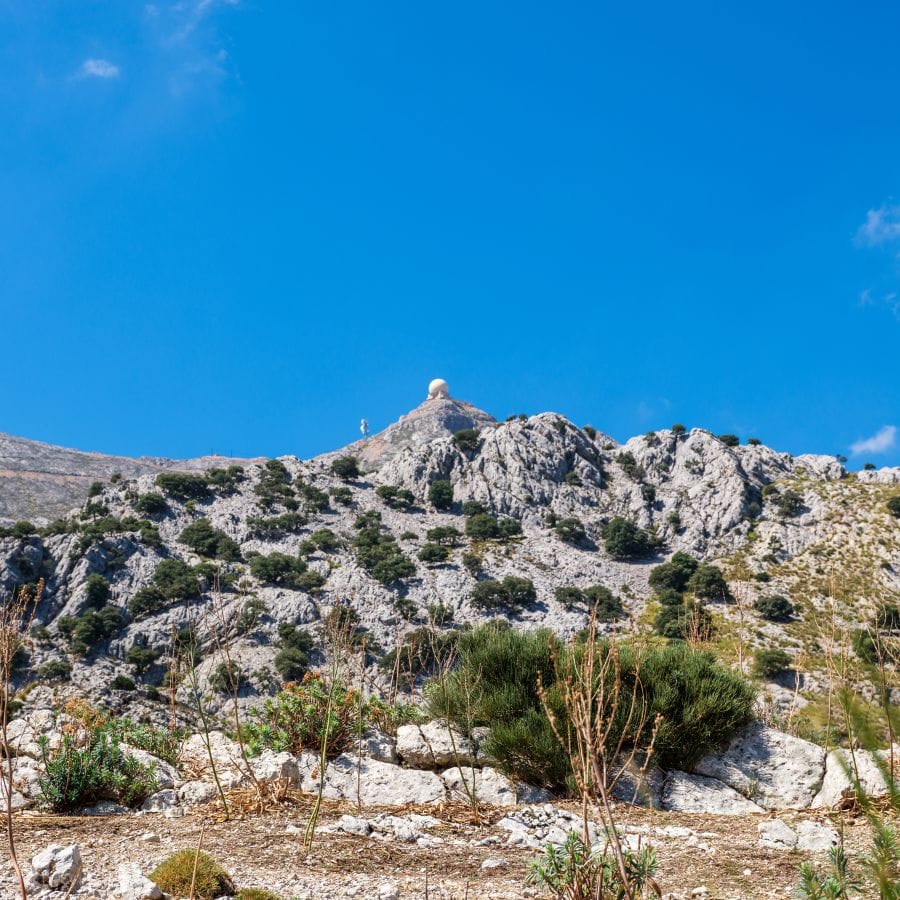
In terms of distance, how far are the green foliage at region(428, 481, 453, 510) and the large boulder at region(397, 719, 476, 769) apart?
65898 mm

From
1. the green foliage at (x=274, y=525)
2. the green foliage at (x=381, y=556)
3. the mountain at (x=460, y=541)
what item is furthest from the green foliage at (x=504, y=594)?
the green foliage at (x=274, y=525)

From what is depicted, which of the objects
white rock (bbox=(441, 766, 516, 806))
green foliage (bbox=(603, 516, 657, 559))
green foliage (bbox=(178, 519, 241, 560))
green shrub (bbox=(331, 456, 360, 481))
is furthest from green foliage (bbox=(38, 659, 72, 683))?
green foliage (bbox=(603, 516, 657, 559))

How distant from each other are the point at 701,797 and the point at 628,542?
5885cm

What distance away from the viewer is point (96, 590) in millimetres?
Result: 52094

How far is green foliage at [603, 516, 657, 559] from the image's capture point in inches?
2594

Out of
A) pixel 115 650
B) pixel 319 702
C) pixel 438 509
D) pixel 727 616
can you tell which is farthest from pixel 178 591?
pixel 319 702

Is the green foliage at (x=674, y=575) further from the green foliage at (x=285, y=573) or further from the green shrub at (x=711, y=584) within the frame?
the green foliage at (x=285, y=573)

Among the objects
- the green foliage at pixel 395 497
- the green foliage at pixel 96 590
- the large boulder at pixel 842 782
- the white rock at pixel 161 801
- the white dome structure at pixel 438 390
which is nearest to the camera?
the large boulder at pixel 842 782

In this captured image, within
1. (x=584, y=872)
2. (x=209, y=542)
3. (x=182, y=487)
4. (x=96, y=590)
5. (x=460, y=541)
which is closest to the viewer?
(x=584, y=872)

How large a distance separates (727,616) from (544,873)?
52650 millimetres

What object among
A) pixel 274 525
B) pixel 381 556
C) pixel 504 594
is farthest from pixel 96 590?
pixel 504 594

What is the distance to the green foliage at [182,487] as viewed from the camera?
231 ft

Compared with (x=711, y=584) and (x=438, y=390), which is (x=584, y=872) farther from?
(x=438, y=390)

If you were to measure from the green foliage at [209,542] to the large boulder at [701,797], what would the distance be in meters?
55.3
